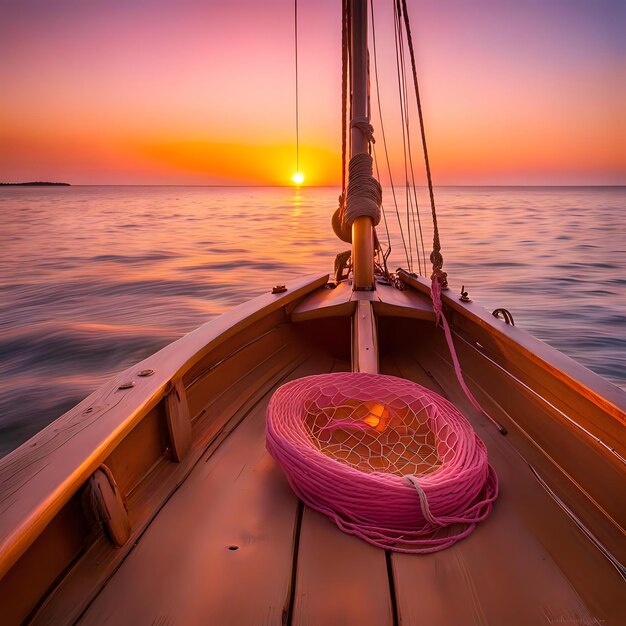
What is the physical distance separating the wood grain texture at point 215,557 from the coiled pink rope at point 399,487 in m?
0.16

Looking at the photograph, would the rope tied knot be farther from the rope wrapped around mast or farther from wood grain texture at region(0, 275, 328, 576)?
wood grain texture at region(0, 275, 328, 576)

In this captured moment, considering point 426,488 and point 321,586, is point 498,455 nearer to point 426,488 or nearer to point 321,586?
point 426,488

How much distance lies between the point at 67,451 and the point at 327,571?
0.80 m

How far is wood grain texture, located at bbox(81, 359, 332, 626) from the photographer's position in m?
1.16

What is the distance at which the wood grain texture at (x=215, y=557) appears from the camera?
116 cm

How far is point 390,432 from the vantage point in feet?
6.56

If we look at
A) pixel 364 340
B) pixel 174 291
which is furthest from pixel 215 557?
pixel 174 291

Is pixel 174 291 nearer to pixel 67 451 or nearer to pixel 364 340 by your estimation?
pixel 364 340

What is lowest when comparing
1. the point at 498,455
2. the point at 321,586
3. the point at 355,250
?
the point at 498,455

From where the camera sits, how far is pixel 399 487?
142 cm

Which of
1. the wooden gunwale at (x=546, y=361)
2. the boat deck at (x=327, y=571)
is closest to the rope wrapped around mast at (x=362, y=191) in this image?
the wooden gunwale at (x=546, y=361)

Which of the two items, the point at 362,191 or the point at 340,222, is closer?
the point at 362,191

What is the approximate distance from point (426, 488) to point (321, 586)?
1.41 ft

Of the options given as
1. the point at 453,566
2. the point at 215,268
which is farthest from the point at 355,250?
the point at 215,268
